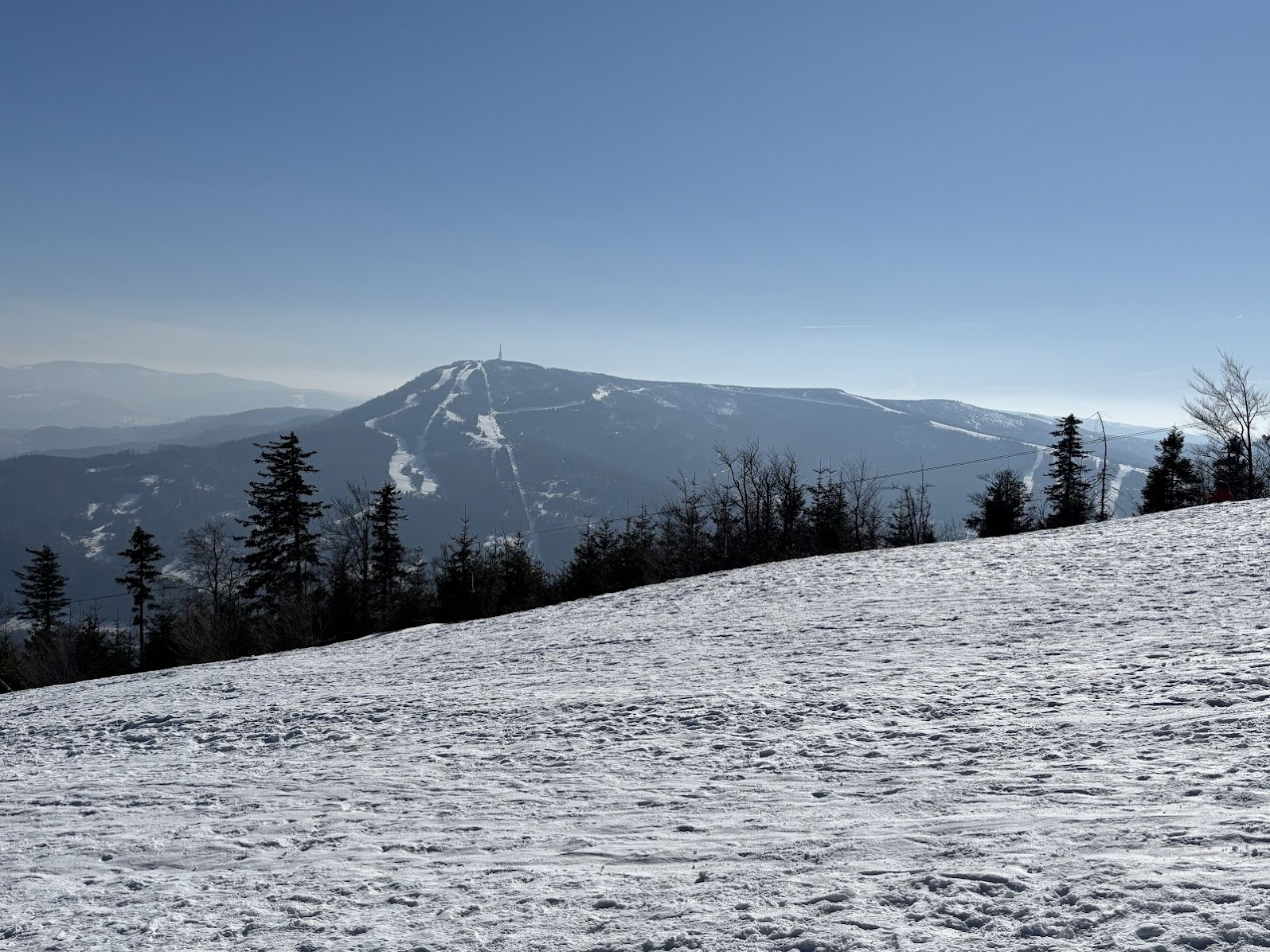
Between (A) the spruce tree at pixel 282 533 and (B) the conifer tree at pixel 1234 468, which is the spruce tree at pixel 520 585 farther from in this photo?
(B) the conifer tree at pixel 1234 468

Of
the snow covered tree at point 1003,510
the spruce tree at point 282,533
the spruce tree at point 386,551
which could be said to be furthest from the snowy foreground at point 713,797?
the spruce tree at point 386,551

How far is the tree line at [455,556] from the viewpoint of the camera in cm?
3972

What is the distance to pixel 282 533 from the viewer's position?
1812 inches

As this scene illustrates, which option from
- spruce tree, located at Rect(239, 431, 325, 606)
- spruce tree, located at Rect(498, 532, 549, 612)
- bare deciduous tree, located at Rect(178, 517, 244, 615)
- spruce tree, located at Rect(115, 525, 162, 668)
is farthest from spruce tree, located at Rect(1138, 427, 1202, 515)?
spruce tree, located at Rect(115, 525, 162, 668)

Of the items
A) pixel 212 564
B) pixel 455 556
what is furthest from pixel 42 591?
pixel 455 556

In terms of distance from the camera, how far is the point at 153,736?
1124 cm

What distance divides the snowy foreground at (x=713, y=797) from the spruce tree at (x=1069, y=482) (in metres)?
41.4

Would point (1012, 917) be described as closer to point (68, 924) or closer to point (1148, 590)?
point (68, 924)

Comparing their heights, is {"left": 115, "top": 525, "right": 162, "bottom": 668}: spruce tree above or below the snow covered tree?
below

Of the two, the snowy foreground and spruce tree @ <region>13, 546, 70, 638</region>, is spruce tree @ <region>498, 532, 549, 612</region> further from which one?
spruce tree @ <region>13, 546, 70, 638</region>

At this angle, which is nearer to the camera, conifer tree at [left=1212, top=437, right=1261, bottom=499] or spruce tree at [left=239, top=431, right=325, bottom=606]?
conifer tree at [left=1212, top=437, right=1261, bottom=499]

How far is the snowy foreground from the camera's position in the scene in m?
4.52

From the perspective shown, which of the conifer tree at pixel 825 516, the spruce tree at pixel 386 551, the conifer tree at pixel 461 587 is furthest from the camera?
the spruce tree at pixel 386 551

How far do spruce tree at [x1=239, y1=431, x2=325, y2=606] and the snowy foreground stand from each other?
32121 mm
